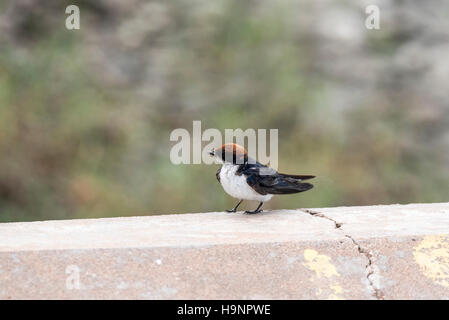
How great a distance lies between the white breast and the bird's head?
0.02m

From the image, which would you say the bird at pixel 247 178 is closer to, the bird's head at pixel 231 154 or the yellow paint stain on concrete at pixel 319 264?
the bird's head at pixel 231 154

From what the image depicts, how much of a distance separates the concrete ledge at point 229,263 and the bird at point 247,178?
0.25 metres

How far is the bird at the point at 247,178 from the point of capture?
2.78 metres

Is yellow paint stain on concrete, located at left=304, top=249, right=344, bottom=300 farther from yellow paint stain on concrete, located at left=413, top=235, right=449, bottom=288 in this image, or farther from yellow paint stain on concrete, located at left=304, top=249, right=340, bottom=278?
yellow paint stain on concrete, located at left=413, top=235, right=449, bottom=288

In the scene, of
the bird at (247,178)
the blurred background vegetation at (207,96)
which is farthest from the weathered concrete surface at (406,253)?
the blurred background vegetation at (207,96)

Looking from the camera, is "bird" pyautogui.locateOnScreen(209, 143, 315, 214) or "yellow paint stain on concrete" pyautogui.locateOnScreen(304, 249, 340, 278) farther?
"bird" pyautogui.locateOnScreen(209, 143, 315, 214)

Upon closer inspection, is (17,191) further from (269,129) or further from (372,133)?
(372,133)

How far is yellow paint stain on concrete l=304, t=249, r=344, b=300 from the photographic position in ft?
7.27

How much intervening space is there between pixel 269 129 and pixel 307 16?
49.7 inches

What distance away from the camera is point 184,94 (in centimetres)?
568

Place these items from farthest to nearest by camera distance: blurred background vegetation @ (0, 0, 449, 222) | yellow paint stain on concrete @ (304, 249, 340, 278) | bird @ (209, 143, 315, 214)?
blurred background vegetation @ (0, 0, 449, 222), bird @ (209, 143, 315, 214), yellow paint stain on concrete @ (304, 249, 340, 278)

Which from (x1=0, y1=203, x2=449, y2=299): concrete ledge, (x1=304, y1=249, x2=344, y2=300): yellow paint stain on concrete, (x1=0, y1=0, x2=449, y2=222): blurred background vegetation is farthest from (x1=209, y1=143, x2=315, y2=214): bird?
(x1=0, y1=0, x2=449, y2=222): blurred background vegetation

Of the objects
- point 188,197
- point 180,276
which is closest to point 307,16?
point 188,197

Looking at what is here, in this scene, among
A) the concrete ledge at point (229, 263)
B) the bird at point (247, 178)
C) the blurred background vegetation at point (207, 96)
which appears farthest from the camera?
the blurred background vegetation at point (207, 96)
